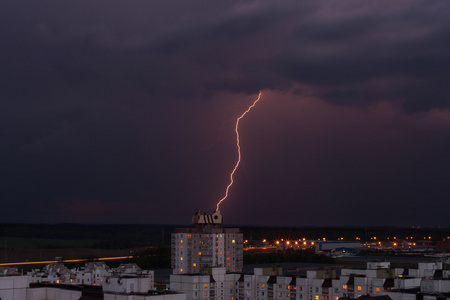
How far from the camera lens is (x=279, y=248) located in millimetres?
192625

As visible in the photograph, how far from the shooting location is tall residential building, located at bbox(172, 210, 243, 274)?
110m

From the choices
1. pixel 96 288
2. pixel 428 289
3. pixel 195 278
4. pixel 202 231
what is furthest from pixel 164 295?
pixel 202 231

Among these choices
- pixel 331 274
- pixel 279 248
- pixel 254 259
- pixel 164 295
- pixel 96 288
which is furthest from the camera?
pixel 279 248

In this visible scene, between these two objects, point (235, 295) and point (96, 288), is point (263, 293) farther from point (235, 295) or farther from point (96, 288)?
point (96, 288)

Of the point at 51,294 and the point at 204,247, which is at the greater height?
the point at 51,294

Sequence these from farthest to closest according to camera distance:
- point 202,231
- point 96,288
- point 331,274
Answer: point 202,231
point 331,274
point 96,288

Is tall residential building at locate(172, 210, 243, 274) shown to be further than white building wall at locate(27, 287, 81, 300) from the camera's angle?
Yes

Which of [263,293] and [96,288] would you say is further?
[263,293]

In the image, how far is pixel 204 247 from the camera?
363ft

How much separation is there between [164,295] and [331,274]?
3341cm

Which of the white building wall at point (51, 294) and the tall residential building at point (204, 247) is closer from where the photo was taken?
the white building wall at point (51, 294)

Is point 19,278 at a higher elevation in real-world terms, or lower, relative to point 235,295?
higher

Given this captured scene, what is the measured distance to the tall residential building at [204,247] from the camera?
109938 millimetres

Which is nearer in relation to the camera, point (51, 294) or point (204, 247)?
point (51, 294)
